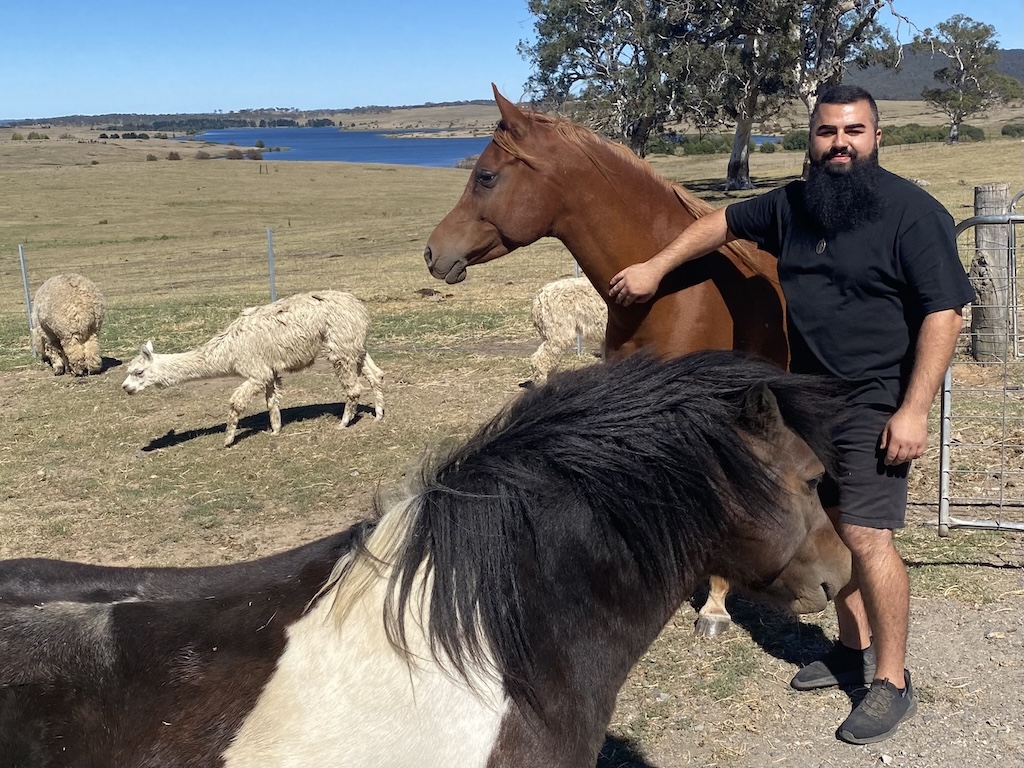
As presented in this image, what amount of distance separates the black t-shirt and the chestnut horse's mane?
0.93 m

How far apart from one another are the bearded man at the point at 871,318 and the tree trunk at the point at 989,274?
5110mm

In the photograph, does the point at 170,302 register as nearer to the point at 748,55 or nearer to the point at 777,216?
the point at 777,216

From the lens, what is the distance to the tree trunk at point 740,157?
3528cm

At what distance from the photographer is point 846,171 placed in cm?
329

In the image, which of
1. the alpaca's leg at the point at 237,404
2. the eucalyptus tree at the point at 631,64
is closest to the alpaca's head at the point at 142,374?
the alpaca's leg at the point at 237,404

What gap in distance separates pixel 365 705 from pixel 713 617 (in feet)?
9.61

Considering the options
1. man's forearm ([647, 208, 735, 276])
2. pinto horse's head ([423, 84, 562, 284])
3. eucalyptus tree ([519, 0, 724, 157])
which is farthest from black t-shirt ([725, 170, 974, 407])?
eucalyptus tree ([519, 0, 724, 157])

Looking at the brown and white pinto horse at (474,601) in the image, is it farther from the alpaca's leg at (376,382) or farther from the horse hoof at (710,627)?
the alpaca's leg at (376,382)

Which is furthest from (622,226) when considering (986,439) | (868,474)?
(986,439)

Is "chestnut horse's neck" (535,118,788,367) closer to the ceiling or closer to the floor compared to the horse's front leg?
closer to the ceiling

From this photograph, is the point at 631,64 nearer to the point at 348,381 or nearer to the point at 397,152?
the point at 348,381

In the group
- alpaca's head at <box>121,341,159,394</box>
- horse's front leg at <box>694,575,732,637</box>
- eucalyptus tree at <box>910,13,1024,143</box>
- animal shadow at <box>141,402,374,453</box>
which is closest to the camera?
horse's front leg at <box>694,575,732,637</box>

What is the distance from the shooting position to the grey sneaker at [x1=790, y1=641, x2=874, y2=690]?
13.4 ft

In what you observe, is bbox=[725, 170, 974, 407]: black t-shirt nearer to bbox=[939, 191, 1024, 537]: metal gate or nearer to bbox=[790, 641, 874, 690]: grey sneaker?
bbox=[790, 641, 874, 690]: grey sneaker
